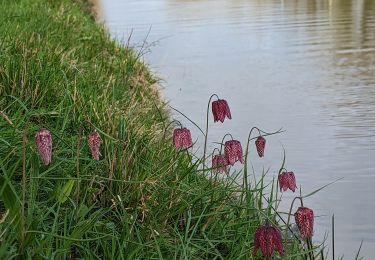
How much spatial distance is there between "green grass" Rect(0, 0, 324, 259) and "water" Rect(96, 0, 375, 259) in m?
0.97

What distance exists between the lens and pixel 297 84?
30.5 feet

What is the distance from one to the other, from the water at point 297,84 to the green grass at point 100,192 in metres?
0.97

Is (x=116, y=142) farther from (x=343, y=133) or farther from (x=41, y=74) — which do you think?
(x=343, y=133)

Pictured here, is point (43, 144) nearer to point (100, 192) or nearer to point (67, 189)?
point (67, 189)

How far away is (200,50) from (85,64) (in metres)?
6.37

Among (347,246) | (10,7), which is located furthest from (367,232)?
(10,7)

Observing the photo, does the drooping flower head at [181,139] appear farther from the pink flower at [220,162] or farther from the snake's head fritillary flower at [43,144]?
the snake's head fritillary flower at [43,144]

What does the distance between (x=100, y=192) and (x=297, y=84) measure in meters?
6.13

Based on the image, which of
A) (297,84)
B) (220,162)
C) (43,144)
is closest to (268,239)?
(43,144)

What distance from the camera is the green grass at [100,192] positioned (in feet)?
9.31

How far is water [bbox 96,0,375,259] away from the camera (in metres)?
5.29

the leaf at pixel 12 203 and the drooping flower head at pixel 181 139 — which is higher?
the drooping flower head at pixel 181 139

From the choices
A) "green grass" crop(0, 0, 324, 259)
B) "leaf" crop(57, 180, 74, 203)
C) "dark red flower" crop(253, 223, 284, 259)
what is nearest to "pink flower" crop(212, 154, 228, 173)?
"green grass" crop(0, 0, 324, 259)

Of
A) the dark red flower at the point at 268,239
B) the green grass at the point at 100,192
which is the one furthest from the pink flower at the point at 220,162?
the dark red flower at the point at 268,239
